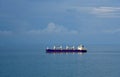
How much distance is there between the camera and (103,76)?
2598 inches

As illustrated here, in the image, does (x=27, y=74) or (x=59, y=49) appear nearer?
(x=27, y=74)

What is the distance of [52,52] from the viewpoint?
14938 centimetres

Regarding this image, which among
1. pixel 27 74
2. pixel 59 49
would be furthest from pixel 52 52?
pixel 27 74

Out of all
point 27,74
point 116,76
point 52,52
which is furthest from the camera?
point 52,52

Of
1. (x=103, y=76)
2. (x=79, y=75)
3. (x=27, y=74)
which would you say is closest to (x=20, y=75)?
(x=27, y=74)

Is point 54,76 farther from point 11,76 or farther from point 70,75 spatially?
point 11,76

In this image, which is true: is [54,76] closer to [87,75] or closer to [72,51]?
[87,75]

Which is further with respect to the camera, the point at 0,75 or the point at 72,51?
the point at 72,51

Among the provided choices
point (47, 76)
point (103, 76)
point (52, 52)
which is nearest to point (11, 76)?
point (47, 76)

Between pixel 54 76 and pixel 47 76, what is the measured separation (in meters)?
1.41

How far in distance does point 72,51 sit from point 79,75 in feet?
275

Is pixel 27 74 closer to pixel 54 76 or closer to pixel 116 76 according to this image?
pixel 54 76

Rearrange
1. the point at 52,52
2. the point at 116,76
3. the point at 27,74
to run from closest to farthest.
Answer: the point at 116,76 < the point at 27,74 < the point at 52,52

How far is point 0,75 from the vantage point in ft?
222
